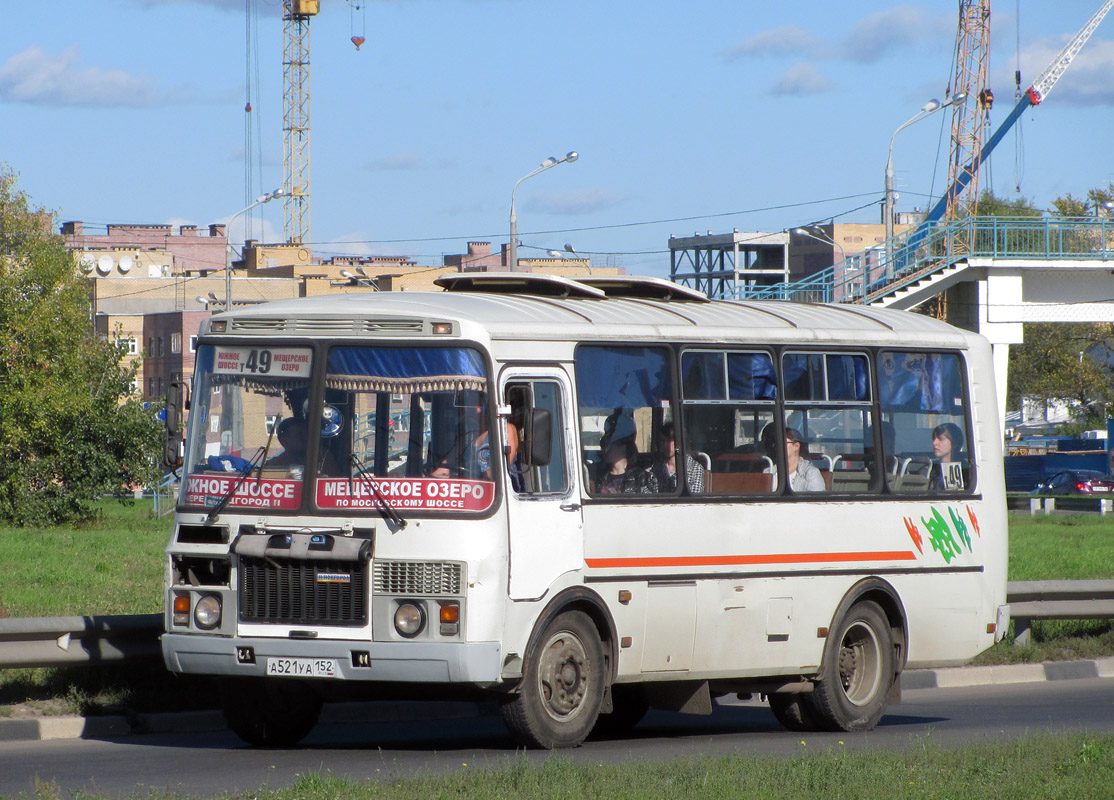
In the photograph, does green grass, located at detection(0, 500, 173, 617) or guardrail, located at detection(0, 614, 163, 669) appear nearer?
guardrail, located at detection(0, 614, 163, 669)

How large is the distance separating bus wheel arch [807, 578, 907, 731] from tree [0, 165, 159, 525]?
27.5 metres

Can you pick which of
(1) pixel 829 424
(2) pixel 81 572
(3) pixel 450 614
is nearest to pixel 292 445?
(3) pixel 450 614

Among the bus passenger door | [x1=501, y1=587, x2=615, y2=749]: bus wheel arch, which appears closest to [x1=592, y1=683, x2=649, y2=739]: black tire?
[x1=501, y1=587, x2=615, y2=749]: bus wheel arch

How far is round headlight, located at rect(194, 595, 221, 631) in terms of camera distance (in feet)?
31.6

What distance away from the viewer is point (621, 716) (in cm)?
1197

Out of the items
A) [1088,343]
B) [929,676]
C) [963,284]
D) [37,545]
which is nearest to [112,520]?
[37,545]

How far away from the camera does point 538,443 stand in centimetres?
950

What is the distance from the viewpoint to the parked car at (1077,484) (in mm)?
63000

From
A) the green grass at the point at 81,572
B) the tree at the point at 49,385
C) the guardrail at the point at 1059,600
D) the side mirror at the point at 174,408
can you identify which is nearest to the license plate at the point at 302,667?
the side mirror at the point at 174,408

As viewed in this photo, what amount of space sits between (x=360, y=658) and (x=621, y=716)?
3270mm

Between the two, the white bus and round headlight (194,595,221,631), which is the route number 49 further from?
round headlight (194,595,221,631)

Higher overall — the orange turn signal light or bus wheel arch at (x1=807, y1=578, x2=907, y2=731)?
the orange turn signal light

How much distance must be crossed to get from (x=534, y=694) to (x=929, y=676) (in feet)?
22.4

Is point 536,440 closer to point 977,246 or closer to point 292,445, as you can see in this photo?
point 292,445
